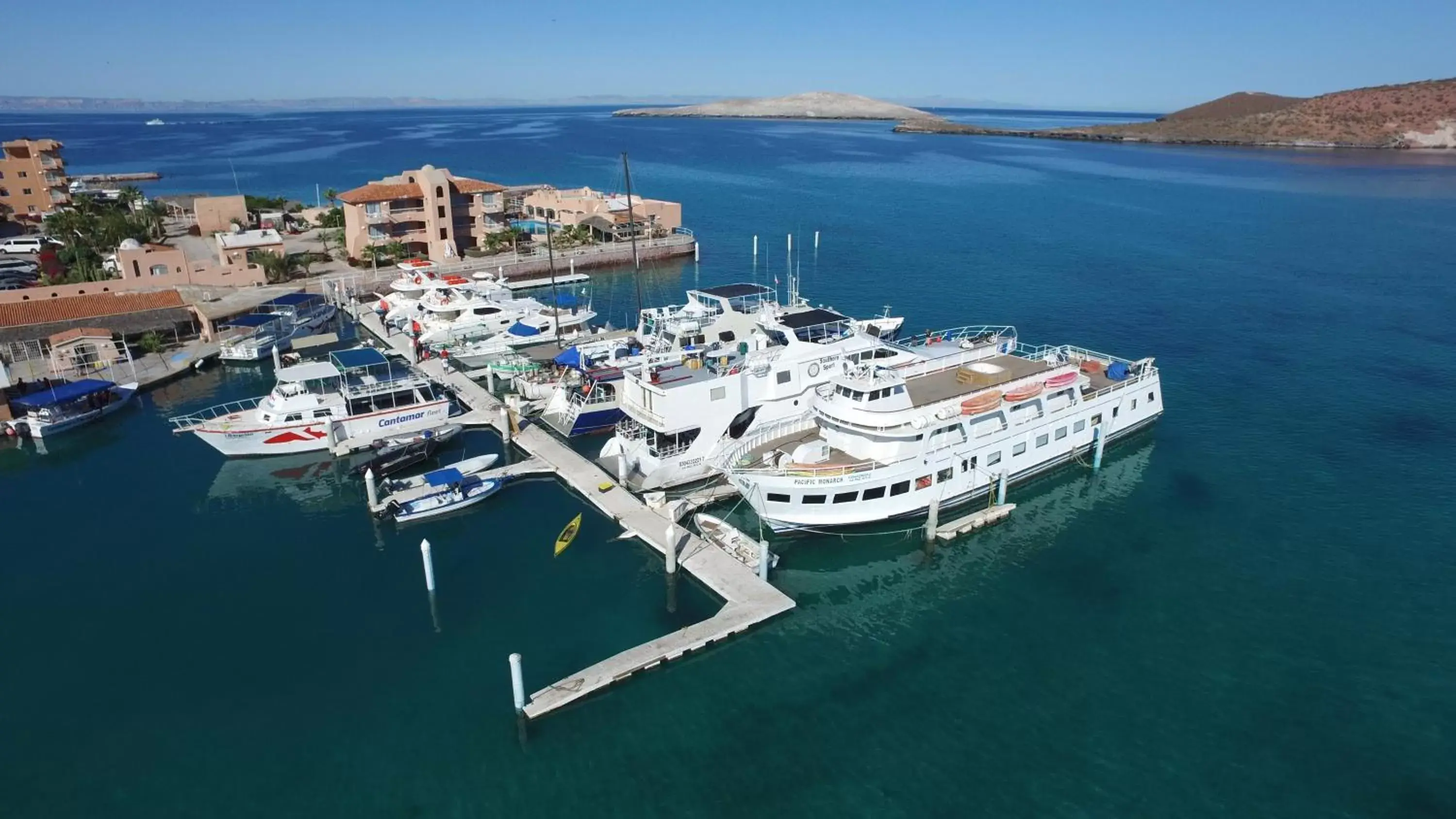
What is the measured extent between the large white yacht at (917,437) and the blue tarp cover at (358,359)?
780 inches

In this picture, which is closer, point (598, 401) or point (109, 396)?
point (598, 401)

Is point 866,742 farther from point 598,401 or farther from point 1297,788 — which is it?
point 598,401

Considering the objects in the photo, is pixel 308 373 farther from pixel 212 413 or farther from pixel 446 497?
pixel 446 497

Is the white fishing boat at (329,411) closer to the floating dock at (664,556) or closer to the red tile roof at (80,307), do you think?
the floating dock at (664,556)

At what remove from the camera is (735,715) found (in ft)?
76.7

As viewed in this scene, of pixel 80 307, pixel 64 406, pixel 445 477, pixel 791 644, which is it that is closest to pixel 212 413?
pixel 64 406

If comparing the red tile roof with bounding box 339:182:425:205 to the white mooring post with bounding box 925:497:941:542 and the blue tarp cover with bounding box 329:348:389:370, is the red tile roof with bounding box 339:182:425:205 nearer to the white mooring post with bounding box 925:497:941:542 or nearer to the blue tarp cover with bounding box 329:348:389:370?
the blue tarp cover with bounding box 329:348:389:370

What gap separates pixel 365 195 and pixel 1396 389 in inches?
3261

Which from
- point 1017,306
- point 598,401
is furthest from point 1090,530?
point 1017,306

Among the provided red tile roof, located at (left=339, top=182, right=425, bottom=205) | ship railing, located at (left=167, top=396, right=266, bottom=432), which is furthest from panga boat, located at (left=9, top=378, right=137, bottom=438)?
red tile roof, located at (left=339, top=182, right=425, bottom=205)

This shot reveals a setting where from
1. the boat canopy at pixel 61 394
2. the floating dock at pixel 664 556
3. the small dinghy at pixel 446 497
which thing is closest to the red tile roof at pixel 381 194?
the boat canopy at pixel 61 394

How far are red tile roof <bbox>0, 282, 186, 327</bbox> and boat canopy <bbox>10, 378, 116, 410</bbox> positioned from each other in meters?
7.10

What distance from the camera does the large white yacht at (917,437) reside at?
3200cm

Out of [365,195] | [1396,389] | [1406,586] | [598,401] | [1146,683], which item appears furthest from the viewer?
[365,195]
